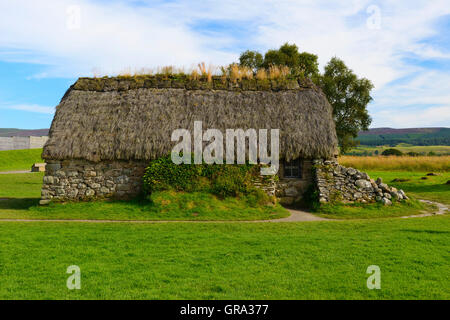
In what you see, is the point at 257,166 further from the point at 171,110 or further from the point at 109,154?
the point at 109,154

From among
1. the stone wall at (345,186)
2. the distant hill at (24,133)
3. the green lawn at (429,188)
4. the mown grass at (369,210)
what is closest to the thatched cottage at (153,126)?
the stone wall at (345,186)

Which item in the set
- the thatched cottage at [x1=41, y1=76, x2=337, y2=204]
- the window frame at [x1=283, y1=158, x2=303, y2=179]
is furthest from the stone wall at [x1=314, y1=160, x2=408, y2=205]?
the window frame at [x1=283, y1=158, x2=303, y2=179]

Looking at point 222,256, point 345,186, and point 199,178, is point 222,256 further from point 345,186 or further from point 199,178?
point 345,186

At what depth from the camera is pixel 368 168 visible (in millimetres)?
35688

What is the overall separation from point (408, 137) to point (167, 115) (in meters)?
114

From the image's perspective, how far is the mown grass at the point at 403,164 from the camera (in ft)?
106

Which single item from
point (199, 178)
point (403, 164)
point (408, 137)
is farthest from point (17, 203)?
point (408, 137)

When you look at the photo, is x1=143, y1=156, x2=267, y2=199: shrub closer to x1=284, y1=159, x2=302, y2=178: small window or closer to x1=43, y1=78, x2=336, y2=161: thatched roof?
x1=43, y1=78, x2=336, y2=161: thatched roof

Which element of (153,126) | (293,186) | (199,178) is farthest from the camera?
(293,186)

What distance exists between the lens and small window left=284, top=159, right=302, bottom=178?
16.1 m

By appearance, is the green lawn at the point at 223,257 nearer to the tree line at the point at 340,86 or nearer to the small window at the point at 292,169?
the small window at the point at 292,169

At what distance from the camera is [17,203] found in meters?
16.8

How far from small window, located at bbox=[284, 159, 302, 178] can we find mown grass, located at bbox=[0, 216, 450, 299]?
15.4 feet

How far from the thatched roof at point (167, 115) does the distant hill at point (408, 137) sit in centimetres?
8763
